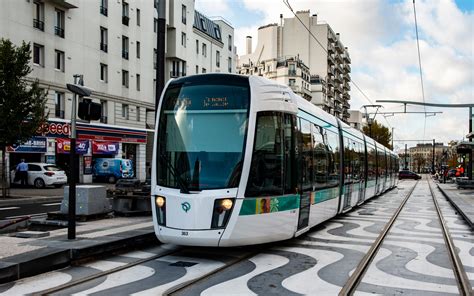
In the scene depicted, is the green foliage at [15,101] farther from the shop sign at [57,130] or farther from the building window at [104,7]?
the building window at [104,7]

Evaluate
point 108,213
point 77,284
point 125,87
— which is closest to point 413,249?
point 77,284

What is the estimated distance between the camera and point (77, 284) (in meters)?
6.56

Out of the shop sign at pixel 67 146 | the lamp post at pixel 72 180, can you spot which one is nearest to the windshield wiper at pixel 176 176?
the lamp post at pixel 72 180

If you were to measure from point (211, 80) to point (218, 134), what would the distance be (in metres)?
1.07

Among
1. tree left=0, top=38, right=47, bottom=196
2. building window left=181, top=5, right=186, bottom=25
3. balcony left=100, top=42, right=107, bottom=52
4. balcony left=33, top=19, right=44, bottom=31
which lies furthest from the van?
building window left=181, top=5, right=186, bottom=25

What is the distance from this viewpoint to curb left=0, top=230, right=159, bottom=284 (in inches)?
263

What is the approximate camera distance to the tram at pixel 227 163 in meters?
7.86

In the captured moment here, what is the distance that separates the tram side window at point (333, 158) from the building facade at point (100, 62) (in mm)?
16490

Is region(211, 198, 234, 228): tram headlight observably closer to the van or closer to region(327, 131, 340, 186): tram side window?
region(327, 131, 340, 186): tram side window

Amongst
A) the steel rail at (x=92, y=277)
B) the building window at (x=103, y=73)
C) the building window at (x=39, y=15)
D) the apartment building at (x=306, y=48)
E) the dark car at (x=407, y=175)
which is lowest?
the dark car at (x=407, y=175)

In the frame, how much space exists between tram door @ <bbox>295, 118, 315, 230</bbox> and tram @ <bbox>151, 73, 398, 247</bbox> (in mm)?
40

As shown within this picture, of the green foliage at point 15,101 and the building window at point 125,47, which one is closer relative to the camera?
the green foliage at point 15,101

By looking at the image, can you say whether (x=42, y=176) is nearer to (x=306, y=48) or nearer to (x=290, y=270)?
(x=290, y=270)

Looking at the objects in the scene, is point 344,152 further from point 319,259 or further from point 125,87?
point 125,87
